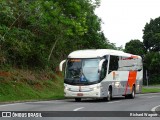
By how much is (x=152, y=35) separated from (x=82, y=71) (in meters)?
72.1

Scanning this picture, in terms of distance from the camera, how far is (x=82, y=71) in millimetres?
28484

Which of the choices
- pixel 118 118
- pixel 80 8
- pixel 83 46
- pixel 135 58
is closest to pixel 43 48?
pixel 80 8

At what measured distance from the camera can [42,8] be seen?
37.7m

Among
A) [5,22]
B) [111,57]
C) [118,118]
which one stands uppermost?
[5,22]

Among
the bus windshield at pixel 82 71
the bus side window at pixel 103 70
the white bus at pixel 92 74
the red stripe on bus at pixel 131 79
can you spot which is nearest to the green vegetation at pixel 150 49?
the red stripe on bus at pixel 131 79

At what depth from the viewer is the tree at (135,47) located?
97.1m

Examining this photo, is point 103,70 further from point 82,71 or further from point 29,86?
point 29,86

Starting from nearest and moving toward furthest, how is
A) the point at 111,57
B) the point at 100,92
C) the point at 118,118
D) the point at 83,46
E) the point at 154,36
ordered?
the point at 118,118 < the point at 100,92 < the point at 111,57 < the point at 83,46 < the point at 154,36

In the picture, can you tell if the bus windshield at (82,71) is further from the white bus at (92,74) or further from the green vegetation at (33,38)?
the green vegetation at (33,38)

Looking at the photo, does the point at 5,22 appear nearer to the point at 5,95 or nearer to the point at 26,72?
the point at 26,72

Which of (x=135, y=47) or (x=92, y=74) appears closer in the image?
(x=92, y=74)

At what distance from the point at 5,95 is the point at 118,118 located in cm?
1515

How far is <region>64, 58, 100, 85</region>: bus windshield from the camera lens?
28.3m

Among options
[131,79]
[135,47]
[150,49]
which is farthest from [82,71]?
[150,49]
